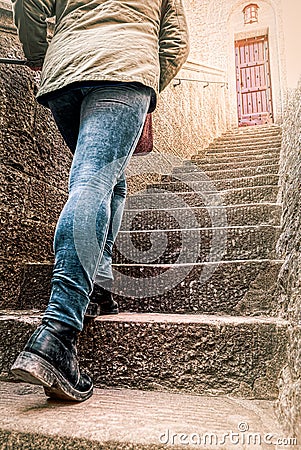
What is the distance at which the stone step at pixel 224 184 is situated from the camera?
2.06 metres

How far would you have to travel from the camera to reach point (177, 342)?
991 mm

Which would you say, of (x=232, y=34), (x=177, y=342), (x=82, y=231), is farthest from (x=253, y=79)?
(x=82, y=231)

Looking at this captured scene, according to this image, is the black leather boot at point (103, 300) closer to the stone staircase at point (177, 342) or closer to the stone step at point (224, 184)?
the stone staircase at point (177, 342)

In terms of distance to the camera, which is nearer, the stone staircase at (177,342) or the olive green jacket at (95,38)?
the stone staircase at (177,342)

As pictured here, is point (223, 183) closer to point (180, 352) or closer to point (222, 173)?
point (222, 173)

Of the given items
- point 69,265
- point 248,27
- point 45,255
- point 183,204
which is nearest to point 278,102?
point 248,27

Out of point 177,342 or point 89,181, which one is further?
point 177,342

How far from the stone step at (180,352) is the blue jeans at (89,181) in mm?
246

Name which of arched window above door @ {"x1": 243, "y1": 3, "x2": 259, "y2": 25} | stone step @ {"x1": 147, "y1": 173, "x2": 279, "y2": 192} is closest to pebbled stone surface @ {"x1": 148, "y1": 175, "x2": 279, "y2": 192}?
stone step @ {"x1": 147, "y1": 173, "x2": 279, "y2": 192}

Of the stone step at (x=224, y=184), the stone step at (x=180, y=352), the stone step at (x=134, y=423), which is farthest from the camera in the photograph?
the stone step at (x=224, y=184)

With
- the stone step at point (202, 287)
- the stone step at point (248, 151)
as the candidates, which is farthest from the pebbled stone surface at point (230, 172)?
the stone step at point (202, 287)

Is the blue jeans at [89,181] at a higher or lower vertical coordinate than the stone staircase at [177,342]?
higher

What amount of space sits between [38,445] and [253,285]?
74cm

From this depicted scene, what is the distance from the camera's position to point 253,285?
1197 millimetres
